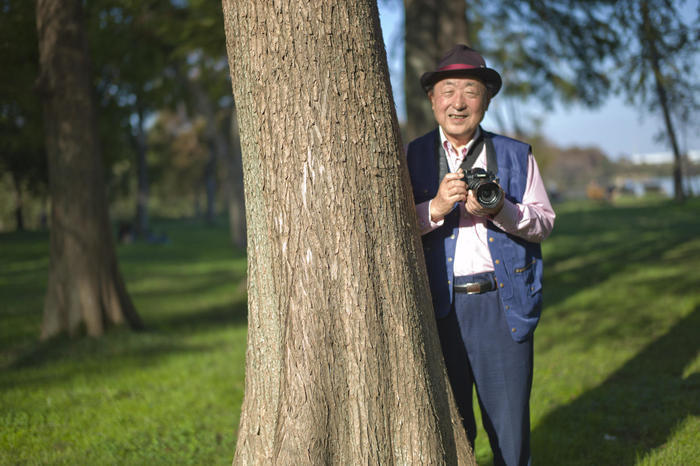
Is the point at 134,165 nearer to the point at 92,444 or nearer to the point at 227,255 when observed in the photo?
the point at 227,255

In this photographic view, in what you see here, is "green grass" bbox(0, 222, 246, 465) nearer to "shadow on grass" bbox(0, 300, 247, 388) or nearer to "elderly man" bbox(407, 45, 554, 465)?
"shadow on grass" bbox(0, 300, 247, 388)

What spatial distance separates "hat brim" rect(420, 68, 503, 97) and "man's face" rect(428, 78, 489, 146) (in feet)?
0.06

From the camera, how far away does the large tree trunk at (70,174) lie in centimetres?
815

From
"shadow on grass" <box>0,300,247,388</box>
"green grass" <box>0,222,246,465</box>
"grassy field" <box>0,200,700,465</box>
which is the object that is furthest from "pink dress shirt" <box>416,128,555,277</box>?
"shadow on grass" <box>0,300,247,388</box>

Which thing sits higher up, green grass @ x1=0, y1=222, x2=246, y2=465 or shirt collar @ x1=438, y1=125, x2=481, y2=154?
shirt collar @ x1=438, y1=125, x2=481, y2=154

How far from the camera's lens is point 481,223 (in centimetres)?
311

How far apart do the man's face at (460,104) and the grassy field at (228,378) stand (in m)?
2.69

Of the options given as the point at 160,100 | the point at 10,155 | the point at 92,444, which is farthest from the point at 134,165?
the point at 92,444

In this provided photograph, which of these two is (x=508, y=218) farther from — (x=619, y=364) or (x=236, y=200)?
(x=236, y=200)

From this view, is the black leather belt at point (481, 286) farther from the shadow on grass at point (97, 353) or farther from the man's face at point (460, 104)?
the shadow on grass at point (97, 353)

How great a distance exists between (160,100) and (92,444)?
12.9m

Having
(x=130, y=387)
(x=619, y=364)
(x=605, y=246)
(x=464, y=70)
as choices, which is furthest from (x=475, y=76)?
(x=605, y=246)

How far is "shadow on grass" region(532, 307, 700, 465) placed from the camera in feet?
15.0

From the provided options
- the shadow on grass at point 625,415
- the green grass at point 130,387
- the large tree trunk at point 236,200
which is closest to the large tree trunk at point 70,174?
the green grass at point 130,387
